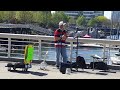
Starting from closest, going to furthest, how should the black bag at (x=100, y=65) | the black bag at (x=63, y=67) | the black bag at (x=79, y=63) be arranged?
the black bag at (x=63, y=67)
the black bag at (x=79, y=63)
the black bag at (x=100, y=65)

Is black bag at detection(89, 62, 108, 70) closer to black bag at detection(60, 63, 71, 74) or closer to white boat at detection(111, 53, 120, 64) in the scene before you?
black bag at detection(60, 63, 71, 74)

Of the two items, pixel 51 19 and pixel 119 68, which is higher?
pixel 51 19

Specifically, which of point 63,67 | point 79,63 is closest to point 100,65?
point 79,63

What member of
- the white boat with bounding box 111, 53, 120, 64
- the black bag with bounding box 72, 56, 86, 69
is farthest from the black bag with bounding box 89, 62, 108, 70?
the white boat with bounding box 111, 53, 120, 64

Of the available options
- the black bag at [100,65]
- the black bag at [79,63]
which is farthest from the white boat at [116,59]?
the black bag at [79,63]

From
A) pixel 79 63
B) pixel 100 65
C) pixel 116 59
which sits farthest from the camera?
pixel 116 59

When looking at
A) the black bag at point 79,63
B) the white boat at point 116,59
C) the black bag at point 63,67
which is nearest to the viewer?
the black bag at point 63,67

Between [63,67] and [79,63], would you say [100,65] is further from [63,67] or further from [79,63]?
[63,67]

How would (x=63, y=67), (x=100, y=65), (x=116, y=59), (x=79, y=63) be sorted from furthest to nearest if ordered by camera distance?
(x=116, y=59)
(x=100, y=65)
(x=79, y=63)
(x=63, y=67)

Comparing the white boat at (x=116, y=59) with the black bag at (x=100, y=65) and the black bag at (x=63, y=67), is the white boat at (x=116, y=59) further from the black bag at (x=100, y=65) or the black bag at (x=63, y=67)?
the black bag at (x=63, y=67)
